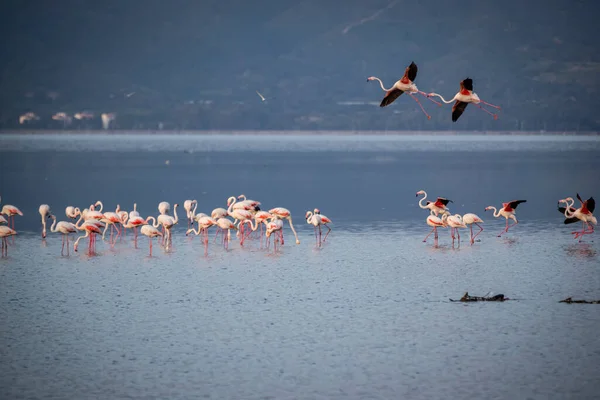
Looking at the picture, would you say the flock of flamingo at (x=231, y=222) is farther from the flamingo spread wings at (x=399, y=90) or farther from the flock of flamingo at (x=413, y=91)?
the flamingo spread wings at (x=399, y=90)

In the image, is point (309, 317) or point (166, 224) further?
point (166, 224)

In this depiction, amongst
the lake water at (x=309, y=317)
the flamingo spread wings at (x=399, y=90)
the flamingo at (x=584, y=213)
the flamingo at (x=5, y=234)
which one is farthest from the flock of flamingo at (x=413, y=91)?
the flamingo at (x=5, y=234)

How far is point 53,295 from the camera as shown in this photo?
1834cm

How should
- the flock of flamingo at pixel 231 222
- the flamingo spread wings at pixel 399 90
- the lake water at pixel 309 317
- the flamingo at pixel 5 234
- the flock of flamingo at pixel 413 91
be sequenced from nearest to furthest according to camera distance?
the lake water at pixel 309 317
the flamingo spread wings at pixel 399 90
the flock of flamingo at pixel 413 91
the flamingo at pixel 5 234
the flock of flamingo at pixel 231 222

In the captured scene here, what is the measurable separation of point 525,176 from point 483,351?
140 feet

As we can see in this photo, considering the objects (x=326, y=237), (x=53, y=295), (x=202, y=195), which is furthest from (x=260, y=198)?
(x=53, y=295)

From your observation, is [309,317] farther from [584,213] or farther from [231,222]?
[584,213]

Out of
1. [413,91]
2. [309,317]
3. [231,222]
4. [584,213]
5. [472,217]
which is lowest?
[309,317]

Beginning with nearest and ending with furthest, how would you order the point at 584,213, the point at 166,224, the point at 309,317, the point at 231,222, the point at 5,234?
1. the point at 309,317
2. the point at 5,234
3. the point at 166,224
4. the point at 231,222
5. the point at 584,213

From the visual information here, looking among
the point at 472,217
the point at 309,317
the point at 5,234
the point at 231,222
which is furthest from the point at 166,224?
the point at 309,317

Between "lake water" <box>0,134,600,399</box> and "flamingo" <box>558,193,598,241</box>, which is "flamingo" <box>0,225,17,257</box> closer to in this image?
"lake water" <box>0,134,600,399</box>

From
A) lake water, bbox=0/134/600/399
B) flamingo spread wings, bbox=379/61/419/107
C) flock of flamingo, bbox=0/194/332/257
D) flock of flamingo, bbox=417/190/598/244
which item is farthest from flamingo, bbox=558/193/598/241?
flamingo spread wings, bbox=379/61/419/107

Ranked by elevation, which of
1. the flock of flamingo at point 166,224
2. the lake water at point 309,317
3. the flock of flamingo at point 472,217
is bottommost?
the lake water at point 309,317

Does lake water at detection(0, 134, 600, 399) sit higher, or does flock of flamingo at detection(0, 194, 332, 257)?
flock of flamingo at detection(0, 194, 332, 257)
